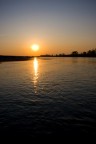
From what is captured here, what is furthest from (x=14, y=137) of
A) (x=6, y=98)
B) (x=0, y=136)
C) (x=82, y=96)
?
(x=82, y=96)

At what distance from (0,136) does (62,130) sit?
4311 millimetres

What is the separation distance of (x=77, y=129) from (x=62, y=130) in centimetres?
112

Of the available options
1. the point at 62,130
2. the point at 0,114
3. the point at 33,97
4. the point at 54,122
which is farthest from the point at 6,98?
the point at 62,130

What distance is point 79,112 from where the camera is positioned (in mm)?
14828

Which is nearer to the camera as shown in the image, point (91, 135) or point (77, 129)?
point (91, 135)

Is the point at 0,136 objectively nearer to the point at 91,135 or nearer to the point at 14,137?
the point at 14,137

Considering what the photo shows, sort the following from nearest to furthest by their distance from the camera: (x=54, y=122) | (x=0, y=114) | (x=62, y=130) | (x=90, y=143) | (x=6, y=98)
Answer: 1. (x=90, y=143)
2. (x=62, y=130)
3. (x=54, y=122)
4. (x=0, y=114)
5. (x=6, y=98)

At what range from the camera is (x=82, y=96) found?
20.3 m

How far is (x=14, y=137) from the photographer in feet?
34.7

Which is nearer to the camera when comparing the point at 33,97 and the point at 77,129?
the point at 77,129

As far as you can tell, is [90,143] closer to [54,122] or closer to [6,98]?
[54,122]

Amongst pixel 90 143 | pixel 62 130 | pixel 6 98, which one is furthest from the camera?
pixel 6 98

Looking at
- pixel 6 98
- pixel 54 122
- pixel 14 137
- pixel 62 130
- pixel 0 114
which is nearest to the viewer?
pixel 14 137

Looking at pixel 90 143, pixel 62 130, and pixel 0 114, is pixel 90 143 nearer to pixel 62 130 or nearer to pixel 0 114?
pixel 62 130
